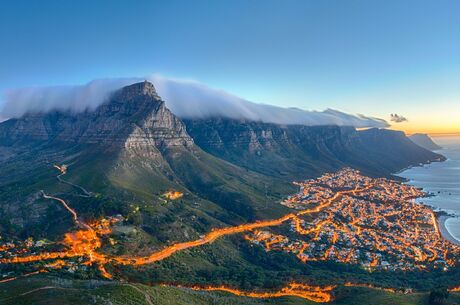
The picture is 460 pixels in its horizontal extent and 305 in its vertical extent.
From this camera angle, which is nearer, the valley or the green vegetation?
the green vegetation

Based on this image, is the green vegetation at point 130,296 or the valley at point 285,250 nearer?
the green vegetation at point 130,296

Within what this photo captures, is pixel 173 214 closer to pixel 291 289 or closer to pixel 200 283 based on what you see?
pixel 200 283

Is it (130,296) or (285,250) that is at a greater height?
(130,296)

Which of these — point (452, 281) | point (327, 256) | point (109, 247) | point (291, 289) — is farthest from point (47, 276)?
point (452, 281)

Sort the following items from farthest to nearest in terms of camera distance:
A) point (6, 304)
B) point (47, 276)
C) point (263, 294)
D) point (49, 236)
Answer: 1. point (49, 236)
2. point (263, 294)
3. point (47, 276)
4. point (6, 304)

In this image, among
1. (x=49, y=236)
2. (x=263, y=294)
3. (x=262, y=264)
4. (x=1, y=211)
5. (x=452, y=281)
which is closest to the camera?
(x=263, y=294)

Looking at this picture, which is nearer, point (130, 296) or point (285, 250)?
point (130, 296)

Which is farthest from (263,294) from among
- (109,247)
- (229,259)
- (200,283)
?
(109,247)

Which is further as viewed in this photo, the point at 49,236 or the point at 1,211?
the point at 1,211

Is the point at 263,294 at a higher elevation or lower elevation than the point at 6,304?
lower
